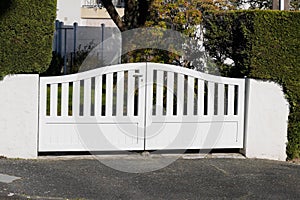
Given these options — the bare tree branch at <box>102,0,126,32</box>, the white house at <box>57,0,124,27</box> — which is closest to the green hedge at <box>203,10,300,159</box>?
the bare tree branch at <box>102,0,126,32</box>

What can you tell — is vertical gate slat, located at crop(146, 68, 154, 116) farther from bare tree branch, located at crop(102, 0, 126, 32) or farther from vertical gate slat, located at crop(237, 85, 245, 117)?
bare tree branch, located at crop(102, 0, 126, 32)

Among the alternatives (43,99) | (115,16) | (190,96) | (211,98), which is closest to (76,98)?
(43,99)

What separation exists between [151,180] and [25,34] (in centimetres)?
261

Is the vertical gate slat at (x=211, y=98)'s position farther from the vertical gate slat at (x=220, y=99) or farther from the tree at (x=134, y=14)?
the tree at (x=134, y=14)

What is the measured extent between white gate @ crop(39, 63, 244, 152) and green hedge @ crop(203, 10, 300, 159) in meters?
0.42

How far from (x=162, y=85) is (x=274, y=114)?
177 cm

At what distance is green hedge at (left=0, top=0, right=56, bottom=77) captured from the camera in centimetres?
779

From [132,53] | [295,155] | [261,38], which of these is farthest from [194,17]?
[295,155]

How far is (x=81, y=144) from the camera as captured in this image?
327 inches

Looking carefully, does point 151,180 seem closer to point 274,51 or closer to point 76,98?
point 76,98

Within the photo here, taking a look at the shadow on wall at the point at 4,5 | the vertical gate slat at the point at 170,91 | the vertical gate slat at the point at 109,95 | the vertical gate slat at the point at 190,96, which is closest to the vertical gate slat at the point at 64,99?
the vertical gate slat at the point at 109,95

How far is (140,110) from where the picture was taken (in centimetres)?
843

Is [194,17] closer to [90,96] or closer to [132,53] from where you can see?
[132,53]

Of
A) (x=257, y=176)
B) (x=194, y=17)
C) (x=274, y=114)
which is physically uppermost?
(x=194, y=17)
